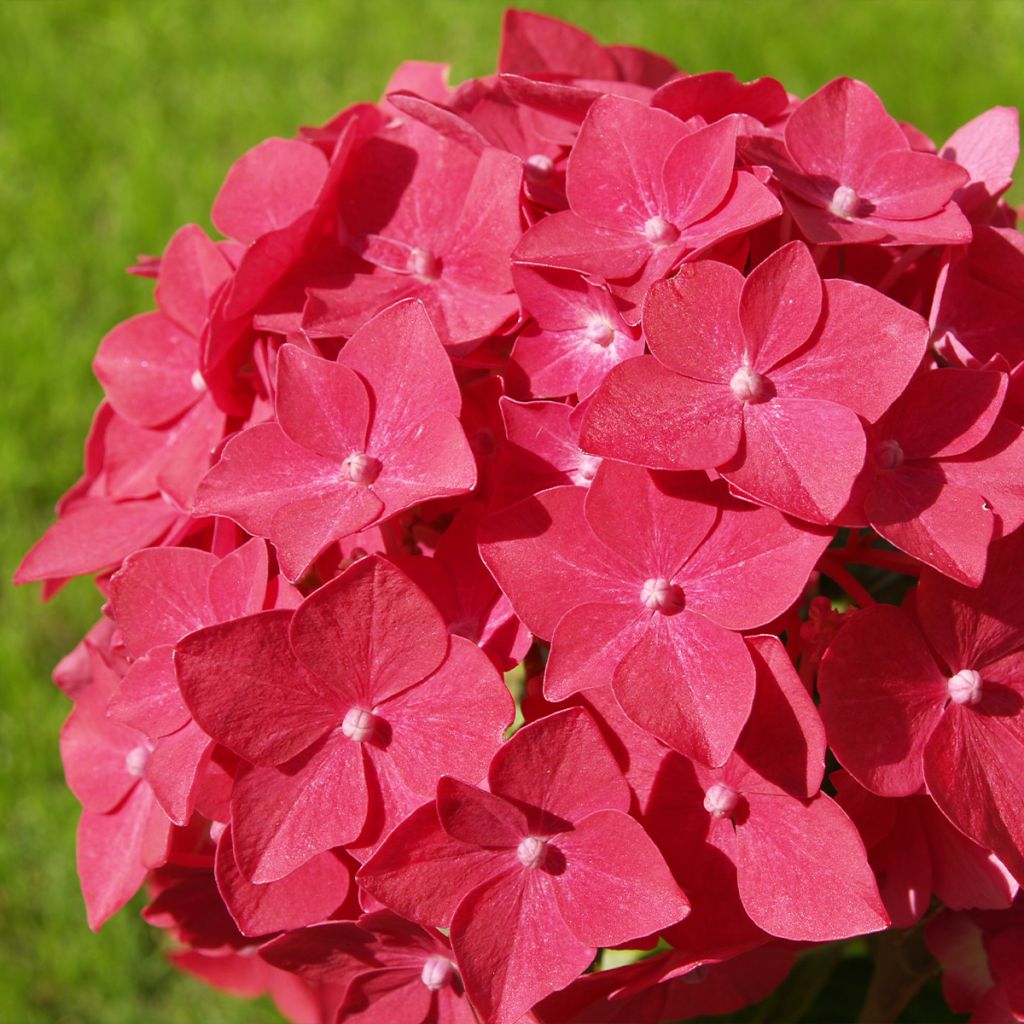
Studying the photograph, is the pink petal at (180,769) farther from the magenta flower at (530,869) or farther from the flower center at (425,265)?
the flower center at (425,265)

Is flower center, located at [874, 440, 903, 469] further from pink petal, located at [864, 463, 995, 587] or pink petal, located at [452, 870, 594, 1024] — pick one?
pink petal, located at [452, 870, 594, 1024]

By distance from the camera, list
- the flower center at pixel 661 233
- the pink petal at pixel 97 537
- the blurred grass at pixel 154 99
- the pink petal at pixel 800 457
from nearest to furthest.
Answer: the pink petal at pixel 800 457
the flower center at pixel 661 233
the pink petal at pixel 97 537
the blurred grass at pixel 154 99

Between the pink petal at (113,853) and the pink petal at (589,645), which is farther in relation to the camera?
the pink petal at (113,853)

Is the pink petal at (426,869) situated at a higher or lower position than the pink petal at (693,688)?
lower

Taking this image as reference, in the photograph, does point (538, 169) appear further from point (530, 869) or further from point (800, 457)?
point (530, 869)

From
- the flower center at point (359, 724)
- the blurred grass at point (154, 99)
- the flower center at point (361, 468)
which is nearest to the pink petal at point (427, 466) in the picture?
the flower center at point (361, 468)

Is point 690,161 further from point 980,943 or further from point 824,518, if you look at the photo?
point 980,943

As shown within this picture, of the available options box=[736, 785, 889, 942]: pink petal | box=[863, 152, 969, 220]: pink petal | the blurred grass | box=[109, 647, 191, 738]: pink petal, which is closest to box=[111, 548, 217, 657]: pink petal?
box=[109, 647, 191, 738]: pink petal

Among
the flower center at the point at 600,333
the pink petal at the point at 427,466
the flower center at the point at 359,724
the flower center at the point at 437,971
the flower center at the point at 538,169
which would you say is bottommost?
the flower center at the point at 437,971

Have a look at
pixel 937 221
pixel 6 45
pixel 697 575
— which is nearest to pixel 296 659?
pixel 697 575
